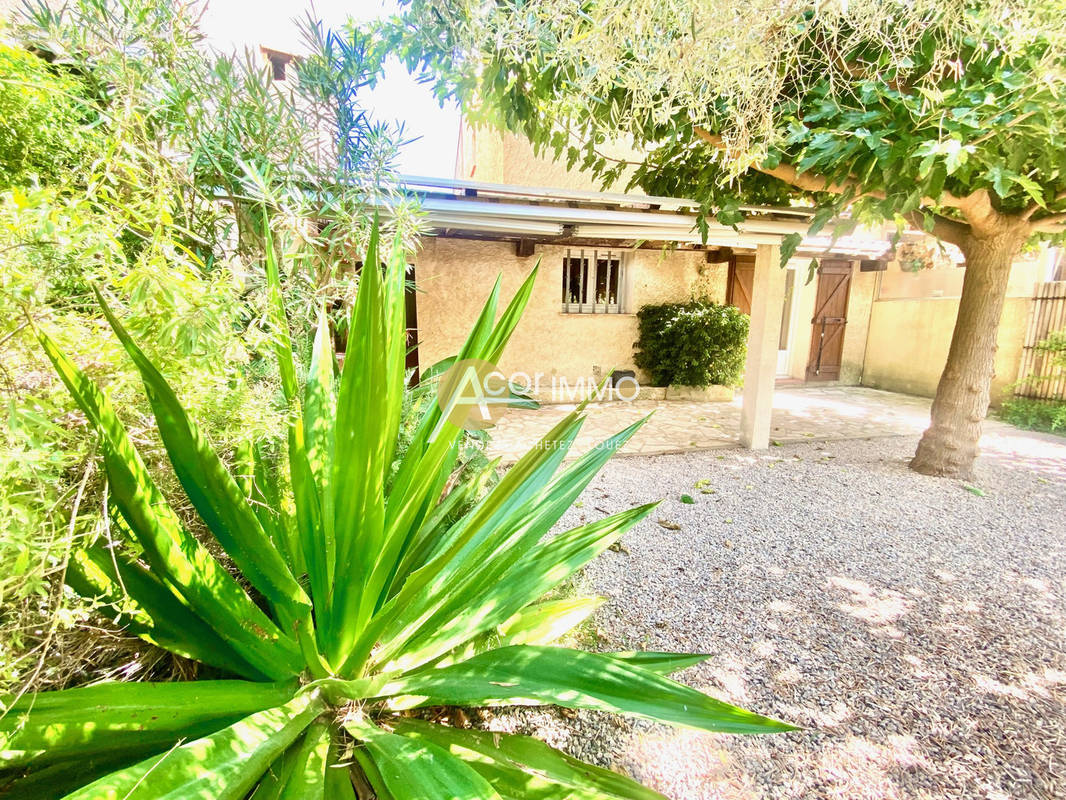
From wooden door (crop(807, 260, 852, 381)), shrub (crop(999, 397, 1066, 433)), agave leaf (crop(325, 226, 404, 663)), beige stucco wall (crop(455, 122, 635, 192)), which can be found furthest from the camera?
wooden door (crop(807, 260, 852, 381))

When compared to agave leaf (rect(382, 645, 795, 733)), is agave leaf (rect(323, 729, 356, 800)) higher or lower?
lower

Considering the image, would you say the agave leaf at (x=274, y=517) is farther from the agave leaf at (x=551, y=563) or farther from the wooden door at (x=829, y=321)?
the wooden door at (x=829, y=321)

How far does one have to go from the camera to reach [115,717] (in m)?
0.85

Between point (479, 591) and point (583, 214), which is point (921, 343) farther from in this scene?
point (479, 591)

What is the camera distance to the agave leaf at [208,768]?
26.6 inches

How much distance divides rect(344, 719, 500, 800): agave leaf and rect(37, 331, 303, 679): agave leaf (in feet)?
1.04

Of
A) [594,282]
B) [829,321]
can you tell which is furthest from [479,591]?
[829,321]

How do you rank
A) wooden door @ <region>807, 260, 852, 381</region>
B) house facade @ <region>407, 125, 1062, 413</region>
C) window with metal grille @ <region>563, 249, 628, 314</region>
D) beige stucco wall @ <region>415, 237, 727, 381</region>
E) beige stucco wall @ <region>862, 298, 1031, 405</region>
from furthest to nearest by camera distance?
wooden door @ <region>807, 260, 852, 381</region>
window with metal grille @ <region>563, 249, 628, 314</region>
beige stucco wall @ <region>862, 298, 1031, 405</region>
beige stucco wall @ <region>415, 237, 727, 381</region>
house facade @ <region>407, 125, 1062, 413</region>

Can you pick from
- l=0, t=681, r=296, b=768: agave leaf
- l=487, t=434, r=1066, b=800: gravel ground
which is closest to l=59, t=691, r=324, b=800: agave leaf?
l=0, t=681, r=296, b=768: agave leaf

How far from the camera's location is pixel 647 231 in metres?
5.14

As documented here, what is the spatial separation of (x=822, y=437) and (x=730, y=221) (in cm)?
362

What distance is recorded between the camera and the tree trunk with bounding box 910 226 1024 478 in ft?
14.0

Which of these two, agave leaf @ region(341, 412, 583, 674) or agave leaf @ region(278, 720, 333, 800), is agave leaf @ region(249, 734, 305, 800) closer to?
agave leaf @ region(278, 720, 333, 800)

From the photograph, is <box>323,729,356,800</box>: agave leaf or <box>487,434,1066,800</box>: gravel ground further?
<box>487,434,1066,800</box>: gravel ground
